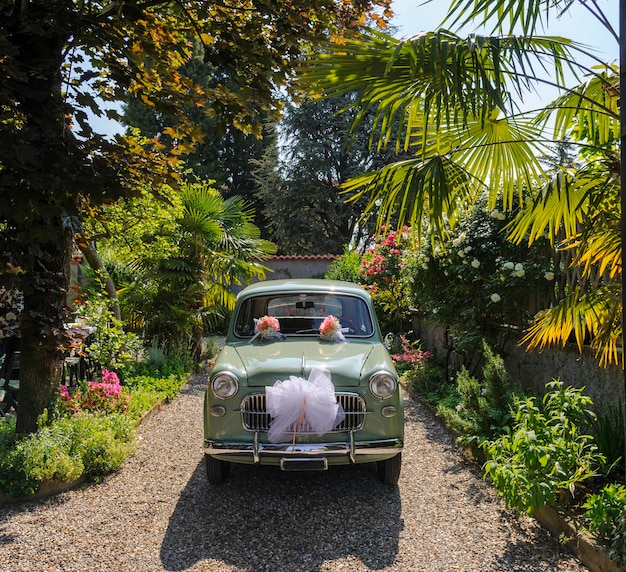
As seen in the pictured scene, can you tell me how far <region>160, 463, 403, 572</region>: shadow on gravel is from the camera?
10.9 ft

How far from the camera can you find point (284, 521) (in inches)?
150

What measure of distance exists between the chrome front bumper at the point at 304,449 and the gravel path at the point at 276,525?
0.44 metres

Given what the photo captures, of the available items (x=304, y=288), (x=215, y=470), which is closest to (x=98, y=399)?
(x=215, y=470)

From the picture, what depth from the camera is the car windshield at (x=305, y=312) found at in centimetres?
534

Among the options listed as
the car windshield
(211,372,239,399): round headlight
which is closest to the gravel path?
(211,372,239,399): round headlight

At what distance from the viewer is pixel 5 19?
14.2 feet

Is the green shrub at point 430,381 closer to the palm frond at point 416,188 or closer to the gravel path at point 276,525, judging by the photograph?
the gravel path at point 276,525

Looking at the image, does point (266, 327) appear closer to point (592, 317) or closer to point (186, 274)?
point (592, 317)

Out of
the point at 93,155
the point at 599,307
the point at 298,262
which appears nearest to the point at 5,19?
the point at 93,155

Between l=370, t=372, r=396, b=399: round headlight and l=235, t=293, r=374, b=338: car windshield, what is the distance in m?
1.09

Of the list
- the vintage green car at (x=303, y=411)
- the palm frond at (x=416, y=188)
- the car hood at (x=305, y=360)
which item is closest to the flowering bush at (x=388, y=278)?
the car hood at (x=305, y=360)

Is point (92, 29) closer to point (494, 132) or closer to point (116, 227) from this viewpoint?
point (494, 132)

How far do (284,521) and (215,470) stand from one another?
2.79 ft

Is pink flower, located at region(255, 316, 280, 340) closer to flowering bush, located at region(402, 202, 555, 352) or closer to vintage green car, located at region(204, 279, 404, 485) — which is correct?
vintage green car, located at region(204, 279, 404, 485)
